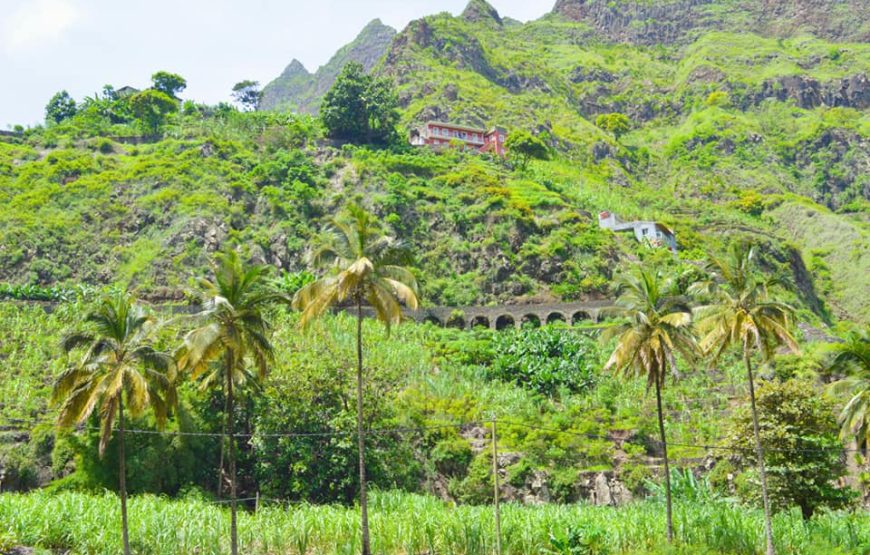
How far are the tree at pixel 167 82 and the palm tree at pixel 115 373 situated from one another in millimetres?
108709

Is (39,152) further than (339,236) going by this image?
Yes

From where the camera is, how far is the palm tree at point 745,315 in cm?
3247

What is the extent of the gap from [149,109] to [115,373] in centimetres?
9816

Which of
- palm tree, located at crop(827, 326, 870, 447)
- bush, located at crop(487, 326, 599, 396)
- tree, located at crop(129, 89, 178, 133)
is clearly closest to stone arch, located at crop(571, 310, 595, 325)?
bush, located at crop(487, 326, 599, 396)

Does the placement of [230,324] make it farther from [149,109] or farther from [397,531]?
[149,109]

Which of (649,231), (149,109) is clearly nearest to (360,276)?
(649,231)

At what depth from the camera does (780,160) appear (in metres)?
152

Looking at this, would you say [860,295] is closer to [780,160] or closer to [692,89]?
[780,160]

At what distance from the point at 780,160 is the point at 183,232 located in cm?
12368

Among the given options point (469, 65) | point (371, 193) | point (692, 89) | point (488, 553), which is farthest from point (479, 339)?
point (692, 89)

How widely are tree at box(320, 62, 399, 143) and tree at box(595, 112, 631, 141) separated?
2679 inches

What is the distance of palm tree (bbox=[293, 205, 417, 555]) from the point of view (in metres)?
29.2

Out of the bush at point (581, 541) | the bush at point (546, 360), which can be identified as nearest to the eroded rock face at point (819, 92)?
Answer: the bush at point (546, 360)

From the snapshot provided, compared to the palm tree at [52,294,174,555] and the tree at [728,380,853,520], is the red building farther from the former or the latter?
the palm tree at [52,294,174,555]
